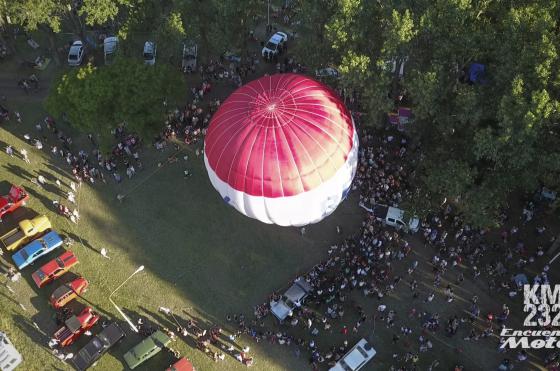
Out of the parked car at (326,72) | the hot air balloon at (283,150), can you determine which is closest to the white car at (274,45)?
the parked car at (326,72)

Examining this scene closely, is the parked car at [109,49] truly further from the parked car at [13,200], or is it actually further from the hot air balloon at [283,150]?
the hot air balloon at [283,150]

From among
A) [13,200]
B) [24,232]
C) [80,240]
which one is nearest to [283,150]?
[80,240]

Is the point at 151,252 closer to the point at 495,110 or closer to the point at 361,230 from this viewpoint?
the point at 361,230

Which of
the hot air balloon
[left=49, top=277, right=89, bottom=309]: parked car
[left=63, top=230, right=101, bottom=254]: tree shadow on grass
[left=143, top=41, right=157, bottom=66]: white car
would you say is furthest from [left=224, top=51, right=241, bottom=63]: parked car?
[left=49, top=277, right=89, bottom=309]: parked car

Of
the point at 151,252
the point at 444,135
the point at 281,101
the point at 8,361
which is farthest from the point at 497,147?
the point at 8,361

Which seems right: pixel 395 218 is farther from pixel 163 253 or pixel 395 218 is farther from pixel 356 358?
pixel 163 253

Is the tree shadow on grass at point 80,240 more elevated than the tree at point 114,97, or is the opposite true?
the tree at point 114,97
